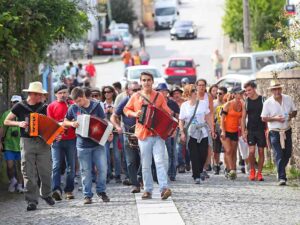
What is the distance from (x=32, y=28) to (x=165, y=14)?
216 ft

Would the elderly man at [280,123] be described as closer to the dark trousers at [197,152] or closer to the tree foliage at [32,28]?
the dark trousers at [197,152]

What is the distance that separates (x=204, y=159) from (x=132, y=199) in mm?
2313

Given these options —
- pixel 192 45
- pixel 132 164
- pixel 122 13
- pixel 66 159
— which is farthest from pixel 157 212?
pixel 122 13

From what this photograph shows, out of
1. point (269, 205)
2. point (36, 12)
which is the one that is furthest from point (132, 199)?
point (36, 12)

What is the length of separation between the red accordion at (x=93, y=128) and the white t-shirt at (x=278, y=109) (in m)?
3.32

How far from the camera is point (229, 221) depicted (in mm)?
12422

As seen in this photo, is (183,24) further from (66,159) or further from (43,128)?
(43,128)

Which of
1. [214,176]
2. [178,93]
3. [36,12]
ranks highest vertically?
[36,12]

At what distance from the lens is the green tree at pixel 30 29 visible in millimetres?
17172

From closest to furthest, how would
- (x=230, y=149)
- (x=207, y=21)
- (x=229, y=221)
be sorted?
1. (x=229, y=221)
2. (x=230, y=149)
3. (x=207, y=21)

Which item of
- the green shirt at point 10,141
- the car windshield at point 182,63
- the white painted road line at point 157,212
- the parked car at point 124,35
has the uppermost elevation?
the parked car at point 124,35

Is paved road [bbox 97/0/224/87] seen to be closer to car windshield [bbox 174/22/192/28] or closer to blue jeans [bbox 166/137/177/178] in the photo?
car windshield [bbox 174/22/192/28]

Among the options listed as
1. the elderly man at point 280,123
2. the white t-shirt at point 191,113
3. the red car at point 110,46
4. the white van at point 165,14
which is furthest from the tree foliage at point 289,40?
the white van at point 165,14

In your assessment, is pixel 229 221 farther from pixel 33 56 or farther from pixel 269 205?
pixel 33 56
